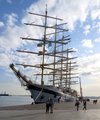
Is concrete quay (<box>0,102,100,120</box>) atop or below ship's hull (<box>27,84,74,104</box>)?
below

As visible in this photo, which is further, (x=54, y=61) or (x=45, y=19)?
(x=54, y=61)

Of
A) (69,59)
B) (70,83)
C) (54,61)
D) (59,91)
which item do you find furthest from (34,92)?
(70,83)

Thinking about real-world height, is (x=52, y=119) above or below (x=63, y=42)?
below

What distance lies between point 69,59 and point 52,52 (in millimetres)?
16151

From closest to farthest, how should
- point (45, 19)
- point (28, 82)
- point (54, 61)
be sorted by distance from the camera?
point (28, 82), point (45, 19), point (54, 61)

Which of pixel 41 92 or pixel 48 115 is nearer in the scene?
pixel 48 115

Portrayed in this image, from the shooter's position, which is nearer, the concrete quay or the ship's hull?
the concrete quay

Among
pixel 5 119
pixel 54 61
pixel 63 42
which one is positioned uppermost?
pixel 63 42

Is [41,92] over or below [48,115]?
over

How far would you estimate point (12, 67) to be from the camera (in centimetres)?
6197

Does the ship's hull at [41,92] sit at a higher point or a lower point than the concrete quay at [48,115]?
higher

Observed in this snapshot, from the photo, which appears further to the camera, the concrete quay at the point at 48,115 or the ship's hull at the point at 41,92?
the ship's hull at the point at 41,92

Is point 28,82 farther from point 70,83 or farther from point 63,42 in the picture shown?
point 70,83

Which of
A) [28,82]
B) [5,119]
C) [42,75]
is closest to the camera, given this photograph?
[5,119]
